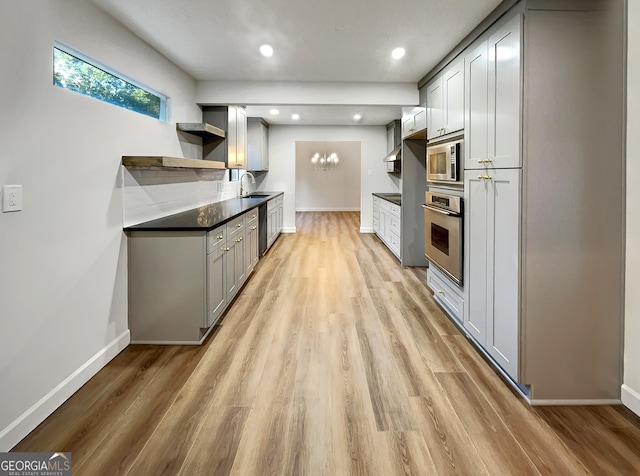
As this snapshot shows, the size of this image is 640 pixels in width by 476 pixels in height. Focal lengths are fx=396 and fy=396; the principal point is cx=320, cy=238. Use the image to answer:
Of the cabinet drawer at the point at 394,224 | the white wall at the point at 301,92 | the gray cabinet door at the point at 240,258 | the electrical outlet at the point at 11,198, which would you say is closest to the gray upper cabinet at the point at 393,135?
the cabinet drawer at the point at 394,224

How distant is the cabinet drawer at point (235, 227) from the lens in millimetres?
3639

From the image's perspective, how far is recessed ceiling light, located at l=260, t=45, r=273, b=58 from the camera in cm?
329

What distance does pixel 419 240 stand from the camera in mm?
5520

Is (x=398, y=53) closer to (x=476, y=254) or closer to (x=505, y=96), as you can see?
(x=505, y=96)

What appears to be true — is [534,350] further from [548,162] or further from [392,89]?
[392,89]

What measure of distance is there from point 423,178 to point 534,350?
3.42 m

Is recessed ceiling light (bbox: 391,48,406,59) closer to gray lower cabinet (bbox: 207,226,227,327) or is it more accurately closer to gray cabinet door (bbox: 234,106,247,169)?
gray lower cabinet (bbox: 207,226,227,327)

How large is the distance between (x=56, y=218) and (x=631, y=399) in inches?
127

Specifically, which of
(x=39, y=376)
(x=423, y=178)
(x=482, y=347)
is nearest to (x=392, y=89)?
(x=423, y=178)

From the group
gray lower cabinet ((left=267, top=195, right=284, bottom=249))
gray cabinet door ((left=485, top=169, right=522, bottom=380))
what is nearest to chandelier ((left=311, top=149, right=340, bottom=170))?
gray lower cabinet ((left=267, top=195, right=284, bottom=249))

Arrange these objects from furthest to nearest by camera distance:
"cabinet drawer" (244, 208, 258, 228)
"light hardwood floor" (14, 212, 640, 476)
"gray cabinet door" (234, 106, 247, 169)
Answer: "gray cabinet door" (234, 106, 247, 169), "cabinet drawer" (244, 208, 258, 228), "light hardwood floor" (14, 212, 640, 476)

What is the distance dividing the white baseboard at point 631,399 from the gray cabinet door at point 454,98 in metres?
1.97

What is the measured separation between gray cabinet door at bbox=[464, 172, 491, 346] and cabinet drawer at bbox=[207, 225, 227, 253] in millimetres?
1944

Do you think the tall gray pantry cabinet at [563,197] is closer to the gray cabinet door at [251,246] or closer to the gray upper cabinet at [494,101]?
the gray upper cabinet at [494,101]
